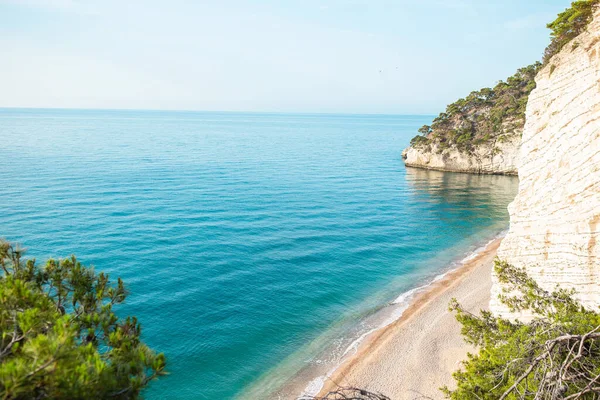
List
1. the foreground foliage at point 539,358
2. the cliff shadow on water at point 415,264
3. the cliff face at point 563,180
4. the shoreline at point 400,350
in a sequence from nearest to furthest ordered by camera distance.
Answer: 1. the foreground foliage at point 539,358
2. the cliff face at point 563,180
3. the shoreline at point 400,350
4. the cliff shadow on water at point 415,264

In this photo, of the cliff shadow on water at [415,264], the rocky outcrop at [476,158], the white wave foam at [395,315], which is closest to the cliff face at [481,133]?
the rocky outcrop at [476,158]

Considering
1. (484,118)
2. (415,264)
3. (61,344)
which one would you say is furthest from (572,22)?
(484,118)

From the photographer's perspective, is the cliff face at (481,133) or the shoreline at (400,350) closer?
the shoreline at (400,350)

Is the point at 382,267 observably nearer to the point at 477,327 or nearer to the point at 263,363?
the point at 263,363

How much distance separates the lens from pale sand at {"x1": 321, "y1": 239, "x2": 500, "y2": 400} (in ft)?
68.3

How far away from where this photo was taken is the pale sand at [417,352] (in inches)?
820

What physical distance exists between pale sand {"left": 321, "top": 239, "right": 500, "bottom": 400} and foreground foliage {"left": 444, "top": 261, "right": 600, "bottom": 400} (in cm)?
654

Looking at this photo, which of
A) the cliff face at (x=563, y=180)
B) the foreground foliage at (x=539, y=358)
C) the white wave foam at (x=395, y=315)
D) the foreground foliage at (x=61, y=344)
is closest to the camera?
the foreground foliage at (x=61, y=344)

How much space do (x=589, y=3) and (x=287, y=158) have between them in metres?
75.8

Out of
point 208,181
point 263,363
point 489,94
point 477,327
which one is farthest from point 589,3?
point 489,94

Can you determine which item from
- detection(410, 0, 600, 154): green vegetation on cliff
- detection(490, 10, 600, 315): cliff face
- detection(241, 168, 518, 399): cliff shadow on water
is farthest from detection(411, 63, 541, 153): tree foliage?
detection(490, 10, 600, 315): cliff face

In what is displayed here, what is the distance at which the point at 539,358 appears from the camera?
9.66 metres

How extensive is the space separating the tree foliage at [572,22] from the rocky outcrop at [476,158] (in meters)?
52.2

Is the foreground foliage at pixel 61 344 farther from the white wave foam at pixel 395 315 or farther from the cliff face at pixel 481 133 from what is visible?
the cliff face at pixel 481 133
